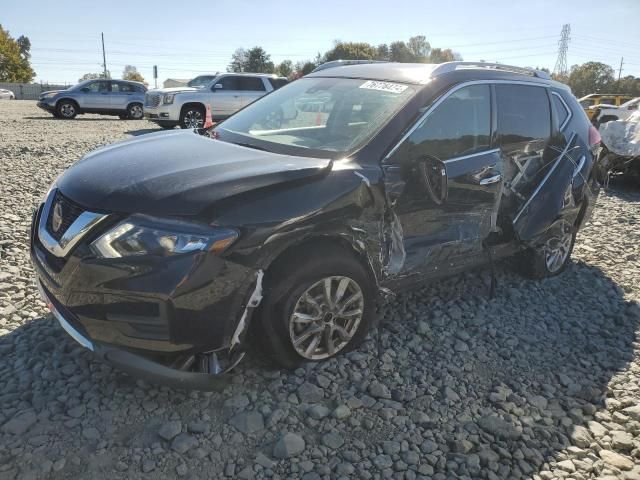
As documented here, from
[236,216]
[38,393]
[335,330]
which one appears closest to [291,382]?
[335,330]

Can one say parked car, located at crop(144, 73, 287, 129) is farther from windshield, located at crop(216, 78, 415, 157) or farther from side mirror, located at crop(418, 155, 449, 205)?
side mirror, located at crop(418, 155, 449, 205)

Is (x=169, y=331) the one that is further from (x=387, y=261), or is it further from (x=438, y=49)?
(x=438, y=49)

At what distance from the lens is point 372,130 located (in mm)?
3240

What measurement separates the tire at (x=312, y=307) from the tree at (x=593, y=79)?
7722cm

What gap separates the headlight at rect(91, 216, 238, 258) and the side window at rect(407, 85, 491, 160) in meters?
1.49

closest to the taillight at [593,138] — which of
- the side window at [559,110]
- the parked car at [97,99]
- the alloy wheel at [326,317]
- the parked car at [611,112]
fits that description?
the side window at [559,110]

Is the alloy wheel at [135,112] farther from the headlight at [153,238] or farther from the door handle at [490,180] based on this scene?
the headlight at [153,238]

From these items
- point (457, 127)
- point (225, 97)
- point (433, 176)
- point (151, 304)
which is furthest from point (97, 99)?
point (151, 304)

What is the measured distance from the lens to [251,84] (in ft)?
54.0

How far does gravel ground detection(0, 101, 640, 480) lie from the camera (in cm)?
244

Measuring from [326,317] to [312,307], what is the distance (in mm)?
130

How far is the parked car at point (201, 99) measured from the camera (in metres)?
15.2

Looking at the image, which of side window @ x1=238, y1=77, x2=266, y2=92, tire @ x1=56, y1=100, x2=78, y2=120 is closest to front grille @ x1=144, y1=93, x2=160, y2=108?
side window @ x1=238, y1=77, x2=266, y2=92

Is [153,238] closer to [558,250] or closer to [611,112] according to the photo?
[558,250]
